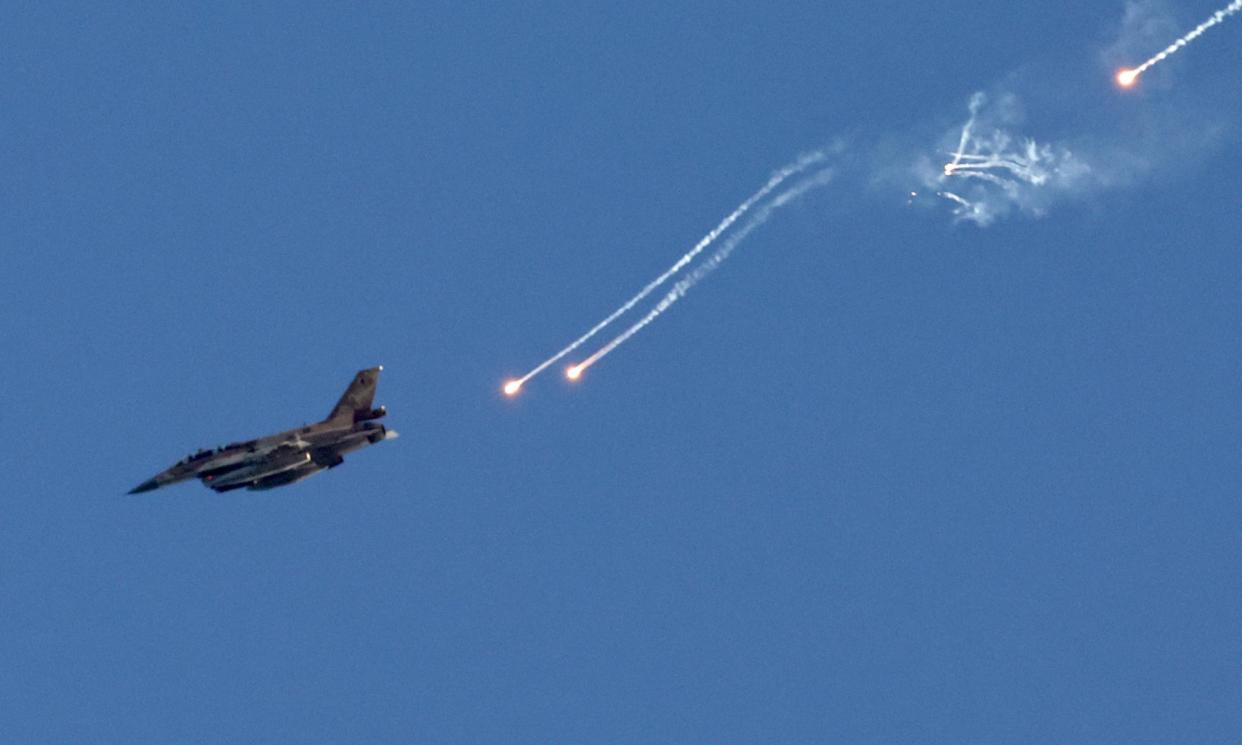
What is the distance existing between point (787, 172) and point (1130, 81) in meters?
18.3

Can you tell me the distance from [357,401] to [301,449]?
3.95 meters

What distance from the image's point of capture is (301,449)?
10556cm

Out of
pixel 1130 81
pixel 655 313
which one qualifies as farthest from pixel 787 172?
pixel 1130 81

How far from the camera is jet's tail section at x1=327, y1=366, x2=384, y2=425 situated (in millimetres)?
106688

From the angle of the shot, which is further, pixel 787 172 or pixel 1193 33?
pixel 787 172

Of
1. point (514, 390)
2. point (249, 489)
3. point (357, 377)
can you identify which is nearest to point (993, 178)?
point (514, 390)

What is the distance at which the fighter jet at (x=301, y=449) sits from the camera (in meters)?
106

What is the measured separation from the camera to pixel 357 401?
107m

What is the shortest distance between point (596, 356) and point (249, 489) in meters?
19.5

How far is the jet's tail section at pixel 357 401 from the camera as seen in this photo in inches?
4200

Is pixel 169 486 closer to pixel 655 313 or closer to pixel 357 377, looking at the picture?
pixel 357 377

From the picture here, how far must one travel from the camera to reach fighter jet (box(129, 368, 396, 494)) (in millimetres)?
105625

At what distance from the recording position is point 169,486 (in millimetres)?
108875

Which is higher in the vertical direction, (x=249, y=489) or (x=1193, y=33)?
(x=1193, y=33)
